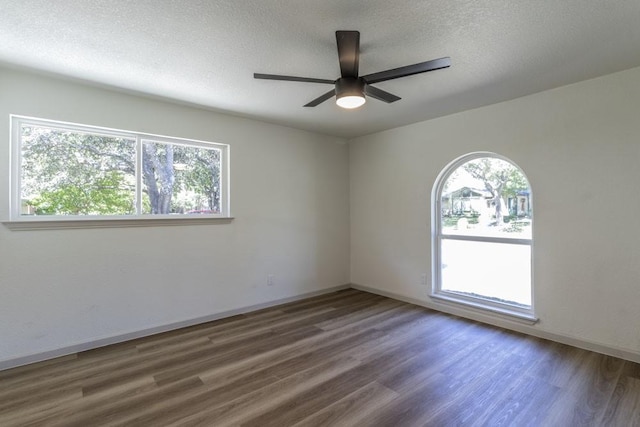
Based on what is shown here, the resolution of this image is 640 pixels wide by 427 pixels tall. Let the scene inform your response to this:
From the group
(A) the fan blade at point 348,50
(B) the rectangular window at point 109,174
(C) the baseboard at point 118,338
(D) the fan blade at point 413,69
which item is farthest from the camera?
(B) the rectangular window at point 109,174

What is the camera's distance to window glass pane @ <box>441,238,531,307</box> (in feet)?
10.8

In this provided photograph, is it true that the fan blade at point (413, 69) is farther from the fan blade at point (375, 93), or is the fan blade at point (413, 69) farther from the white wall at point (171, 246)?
the white wall at point (171, 246)

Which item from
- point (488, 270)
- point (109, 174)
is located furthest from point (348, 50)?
point (488, 270)

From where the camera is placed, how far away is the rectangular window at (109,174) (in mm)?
2662

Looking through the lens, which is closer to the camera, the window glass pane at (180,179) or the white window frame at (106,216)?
the white window frame at (106,216)

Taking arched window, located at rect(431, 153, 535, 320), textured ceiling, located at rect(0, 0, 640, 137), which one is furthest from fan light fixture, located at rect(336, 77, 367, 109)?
arched window, located at rect(431, 153, 535, 320)

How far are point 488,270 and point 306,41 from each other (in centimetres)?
317

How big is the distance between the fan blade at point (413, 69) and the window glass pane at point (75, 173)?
2.62 meters

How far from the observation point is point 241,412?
77.0 inches

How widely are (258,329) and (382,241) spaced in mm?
2224

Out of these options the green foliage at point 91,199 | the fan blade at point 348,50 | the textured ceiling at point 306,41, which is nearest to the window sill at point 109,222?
the green foliage at point 91,199

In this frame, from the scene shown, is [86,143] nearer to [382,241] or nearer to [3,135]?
[3,135]

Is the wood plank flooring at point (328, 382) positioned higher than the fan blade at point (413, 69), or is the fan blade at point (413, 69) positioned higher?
the fan blade at point (413, 69)

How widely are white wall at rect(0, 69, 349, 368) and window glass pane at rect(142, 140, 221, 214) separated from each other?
0.20 m
